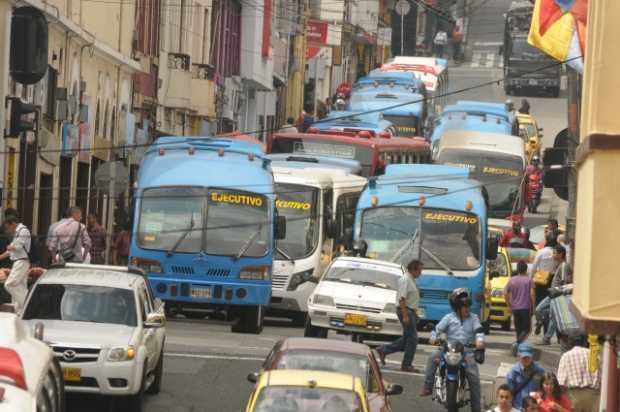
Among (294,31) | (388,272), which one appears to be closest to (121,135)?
(388,272)

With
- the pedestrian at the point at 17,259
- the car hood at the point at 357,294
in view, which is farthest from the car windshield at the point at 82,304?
the car hood at the point at 357,294

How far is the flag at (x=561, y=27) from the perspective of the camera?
2464 centimetres

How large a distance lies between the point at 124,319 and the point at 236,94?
150 feet

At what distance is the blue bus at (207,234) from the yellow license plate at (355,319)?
2821mm

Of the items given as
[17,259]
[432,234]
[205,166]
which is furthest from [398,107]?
[17,259]

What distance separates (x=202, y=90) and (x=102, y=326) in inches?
1384

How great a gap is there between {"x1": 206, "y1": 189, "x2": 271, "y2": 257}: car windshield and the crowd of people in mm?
2020

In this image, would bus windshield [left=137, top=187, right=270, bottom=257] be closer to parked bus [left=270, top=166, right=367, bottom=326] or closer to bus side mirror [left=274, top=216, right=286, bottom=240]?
bus side mirror [left=274, top=216, right=286, bottom=240]

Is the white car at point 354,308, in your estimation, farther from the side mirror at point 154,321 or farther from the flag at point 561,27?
the side mirror at point 154,321

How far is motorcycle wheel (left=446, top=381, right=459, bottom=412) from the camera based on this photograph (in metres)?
21.7

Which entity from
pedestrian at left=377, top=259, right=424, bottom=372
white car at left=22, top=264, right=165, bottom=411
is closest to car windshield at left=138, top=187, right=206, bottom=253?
pedestrian at left=377, top=259, right=424, bottom=372

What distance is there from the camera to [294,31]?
261 ft

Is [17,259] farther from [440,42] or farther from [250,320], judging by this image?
[440,42]

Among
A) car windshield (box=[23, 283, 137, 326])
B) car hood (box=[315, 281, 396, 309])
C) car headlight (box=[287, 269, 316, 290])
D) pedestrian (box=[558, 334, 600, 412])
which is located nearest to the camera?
pedestrian (box=[558, 334, 600, 412])
